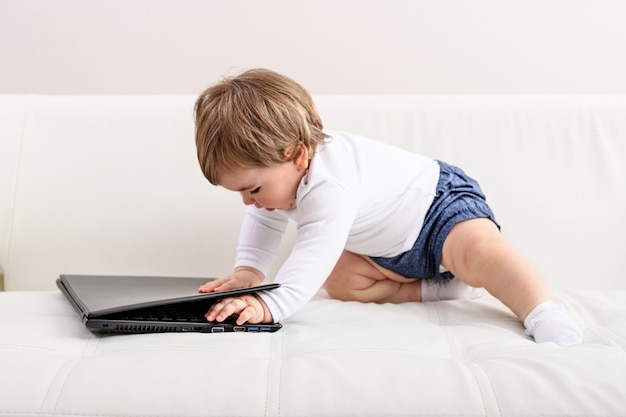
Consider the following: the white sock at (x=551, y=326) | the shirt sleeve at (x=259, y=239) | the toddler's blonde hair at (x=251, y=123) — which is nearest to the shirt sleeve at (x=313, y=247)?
the toddler's blonde hair at (x=251, y=123)

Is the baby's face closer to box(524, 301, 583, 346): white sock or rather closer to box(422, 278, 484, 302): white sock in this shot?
box(422, 278, 484, 302): white sock

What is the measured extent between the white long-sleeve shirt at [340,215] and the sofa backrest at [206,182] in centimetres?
15

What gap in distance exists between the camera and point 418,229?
1589 mm

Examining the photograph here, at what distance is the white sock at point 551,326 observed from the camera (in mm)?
1240

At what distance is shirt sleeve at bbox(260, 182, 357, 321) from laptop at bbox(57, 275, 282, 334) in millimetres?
35

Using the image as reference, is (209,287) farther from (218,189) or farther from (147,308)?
(218,189)

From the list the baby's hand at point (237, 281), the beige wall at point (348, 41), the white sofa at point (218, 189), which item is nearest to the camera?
the baby's hand at point (237, 281)

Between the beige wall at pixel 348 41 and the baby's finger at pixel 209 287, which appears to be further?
the beige wall at pixel 348 41

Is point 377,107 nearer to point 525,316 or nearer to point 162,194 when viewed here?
point 162,194

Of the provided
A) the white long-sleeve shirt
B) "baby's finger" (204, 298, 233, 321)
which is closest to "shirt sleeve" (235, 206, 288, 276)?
the white long-sleeve shirt

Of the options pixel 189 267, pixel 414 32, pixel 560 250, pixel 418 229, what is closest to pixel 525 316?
pixel 418 229

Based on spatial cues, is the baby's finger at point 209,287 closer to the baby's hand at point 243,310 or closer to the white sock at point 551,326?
the baby's hand at point 243,310

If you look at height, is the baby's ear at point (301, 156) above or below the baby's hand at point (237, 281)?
above

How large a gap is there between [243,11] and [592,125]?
1.00 m
